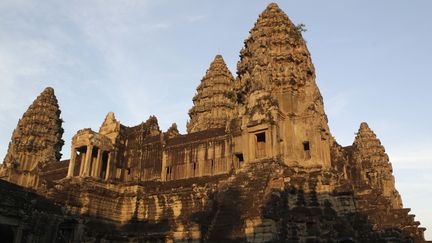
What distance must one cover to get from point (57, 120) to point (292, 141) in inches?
1405

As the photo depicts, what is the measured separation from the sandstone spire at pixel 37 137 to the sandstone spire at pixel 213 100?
653 inches

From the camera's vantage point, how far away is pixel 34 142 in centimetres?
5019

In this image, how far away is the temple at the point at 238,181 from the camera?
24172mm

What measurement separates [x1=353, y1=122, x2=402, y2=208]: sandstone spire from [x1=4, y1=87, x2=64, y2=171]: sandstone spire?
3575cm

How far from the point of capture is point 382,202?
2730 cm

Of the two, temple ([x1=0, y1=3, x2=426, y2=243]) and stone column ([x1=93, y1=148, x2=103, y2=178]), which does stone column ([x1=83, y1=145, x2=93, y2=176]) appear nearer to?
temple ([x1=0, y1=3, x2=426, y2=243])

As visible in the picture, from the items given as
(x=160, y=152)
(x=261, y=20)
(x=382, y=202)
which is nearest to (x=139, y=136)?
(x=160, y=152)

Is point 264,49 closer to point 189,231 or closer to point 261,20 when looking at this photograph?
point 261,20

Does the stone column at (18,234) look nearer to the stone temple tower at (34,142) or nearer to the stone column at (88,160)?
the stone column at (88,160)

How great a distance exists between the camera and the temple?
24172 mm

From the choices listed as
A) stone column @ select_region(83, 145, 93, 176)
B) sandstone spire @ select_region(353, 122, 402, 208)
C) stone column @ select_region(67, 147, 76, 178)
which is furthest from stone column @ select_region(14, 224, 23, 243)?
sandstone spire @ select_region(353, 122, 402, 208)

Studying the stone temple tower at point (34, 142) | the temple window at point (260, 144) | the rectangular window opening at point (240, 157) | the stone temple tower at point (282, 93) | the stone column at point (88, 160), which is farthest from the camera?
the stone temple tower at point (34, 142)

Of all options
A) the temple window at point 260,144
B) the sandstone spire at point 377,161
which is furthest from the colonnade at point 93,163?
the sandstone spire at point 377,161

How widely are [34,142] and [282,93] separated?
109 feet
